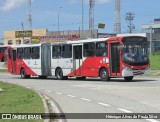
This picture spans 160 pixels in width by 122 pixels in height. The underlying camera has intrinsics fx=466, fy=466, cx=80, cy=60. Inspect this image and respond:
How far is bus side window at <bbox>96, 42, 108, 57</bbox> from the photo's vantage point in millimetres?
33031

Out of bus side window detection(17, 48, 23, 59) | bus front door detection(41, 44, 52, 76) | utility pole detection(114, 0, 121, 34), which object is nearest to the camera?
bus front door detection(41, 44, 52, 76)

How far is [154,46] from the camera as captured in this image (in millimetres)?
128750

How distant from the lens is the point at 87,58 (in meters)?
34.8

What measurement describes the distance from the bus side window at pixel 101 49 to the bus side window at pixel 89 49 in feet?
1.99

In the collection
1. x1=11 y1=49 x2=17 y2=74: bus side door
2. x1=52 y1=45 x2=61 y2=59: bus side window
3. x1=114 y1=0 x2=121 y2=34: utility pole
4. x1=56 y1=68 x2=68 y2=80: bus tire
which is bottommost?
x1=56 y1=68 x2=68 y2=80: bus tire

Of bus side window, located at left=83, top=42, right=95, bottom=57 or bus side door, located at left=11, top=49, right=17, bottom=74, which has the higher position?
bus side window, located at left=83, top=42, right=95, bottom=57

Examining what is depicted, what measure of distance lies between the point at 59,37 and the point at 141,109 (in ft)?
331

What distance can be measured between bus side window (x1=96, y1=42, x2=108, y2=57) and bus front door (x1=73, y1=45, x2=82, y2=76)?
229 cm

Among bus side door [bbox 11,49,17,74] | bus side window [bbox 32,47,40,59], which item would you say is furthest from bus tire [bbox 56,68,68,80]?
bus side door [bbox 11,49,17,74]

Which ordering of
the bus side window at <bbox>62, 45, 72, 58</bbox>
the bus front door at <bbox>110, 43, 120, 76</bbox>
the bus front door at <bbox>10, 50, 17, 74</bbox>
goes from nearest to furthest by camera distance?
1. the bus front door at <bbox>110, 43, 120, 76</bbox>
2. the bus side window at <bbox>62, 45, 72, 58</bbox>
3. the bus front door at <bbox>10, 50, 17, 74</bbox>

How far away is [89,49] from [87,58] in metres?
0.69

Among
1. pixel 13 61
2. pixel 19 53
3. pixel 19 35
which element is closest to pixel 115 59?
pixel 19 53

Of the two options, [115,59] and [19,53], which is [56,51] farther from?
[115,59]

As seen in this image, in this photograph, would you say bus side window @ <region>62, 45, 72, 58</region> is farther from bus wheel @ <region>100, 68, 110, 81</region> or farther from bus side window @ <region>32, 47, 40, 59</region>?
bus wheel @ <region>100, 68, 110, 81</region>
